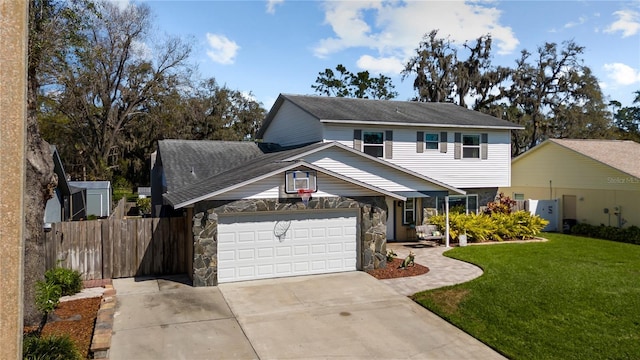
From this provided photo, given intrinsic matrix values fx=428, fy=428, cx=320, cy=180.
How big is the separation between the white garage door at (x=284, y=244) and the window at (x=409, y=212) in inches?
272

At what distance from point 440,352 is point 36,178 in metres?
8.35

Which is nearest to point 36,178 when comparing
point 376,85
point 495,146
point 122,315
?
point 122,315

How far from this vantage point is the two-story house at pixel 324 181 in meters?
12.0

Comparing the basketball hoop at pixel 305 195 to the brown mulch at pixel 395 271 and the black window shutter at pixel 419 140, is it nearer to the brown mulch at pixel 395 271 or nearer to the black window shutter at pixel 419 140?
the brown mulch at pixel 395 271

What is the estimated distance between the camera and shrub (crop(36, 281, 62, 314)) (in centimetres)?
847

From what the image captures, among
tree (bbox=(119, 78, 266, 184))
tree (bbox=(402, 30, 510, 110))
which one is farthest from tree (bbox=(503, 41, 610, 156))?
tree (bbox=(119, 78, 266, 184))

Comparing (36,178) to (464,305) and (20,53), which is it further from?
(464,305)

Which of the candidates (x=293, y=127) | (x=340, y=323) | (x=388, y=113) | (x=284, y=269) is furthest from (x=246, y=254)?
(x=388, y=113)

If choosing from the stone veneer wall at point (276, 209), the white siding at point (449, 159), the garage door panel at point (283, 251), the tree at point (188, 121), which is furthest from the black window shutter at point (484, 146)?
the tree at point (188, 121)

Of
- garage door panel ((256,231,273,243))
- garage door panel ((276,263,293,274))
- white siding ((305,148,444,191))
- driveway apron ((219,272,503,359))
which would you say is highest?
white siding ((305,148,444,191))

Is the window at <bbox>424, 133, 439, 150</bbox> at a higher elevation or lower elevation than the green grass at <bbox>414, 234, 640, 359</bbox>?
higher

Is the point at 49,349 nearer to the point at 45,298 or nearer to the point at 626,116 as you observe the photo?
the point at 45,298

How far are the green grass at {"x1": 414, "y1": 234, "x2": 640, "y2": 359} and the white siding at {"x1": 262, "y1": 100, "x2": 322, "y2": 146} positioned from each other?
7832mm

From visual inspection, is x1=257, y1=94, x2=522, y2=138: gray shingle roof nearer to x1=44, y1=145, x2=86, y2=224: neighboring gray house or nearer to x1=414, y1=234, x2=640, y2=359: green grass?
x1=414, y1=234, x2=640, y2=359: green grass
